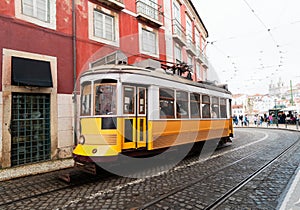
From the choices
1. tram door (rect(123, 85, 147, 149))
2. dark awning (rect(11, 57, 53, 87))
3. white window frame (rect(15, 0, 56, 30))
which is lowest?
tram door (rect(123, 85, 147, 149))

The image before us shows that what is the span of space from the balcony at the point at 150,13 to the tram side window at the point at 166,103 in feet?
25.4

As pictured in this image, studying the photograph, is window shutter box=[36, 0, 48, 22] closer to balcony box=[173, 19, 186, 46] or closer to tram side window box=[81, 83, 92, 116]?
tram side window box=[81, 83, 92, 116]

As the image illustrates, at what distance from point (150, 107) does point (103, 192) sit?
2997 millimetres

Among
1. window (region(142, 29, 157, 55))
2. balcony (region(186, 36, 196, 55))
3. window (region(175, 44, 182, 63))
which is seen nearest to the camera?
window (region(142, 29, 157, 55))

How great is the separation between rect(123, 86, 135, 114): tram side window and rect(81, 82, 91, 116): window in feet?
3.54

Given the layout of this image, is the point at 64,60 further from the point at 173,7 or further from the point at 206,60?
the point at 206,60

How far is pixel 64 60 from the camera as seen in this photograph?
9.66 m

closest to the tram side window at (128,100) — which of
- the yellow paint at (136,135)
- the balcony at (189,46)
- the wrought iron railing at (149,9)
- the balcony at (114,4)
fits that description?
the yellow paint at (136,135)

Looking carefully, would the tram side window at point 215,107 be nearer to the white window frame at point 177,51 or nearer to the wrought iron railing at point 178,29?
the white window frame at point 177,51

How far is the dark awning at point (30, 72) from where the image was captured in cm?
789

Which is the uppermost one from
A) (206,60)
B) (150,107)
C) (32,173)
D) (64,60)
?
(206,60)

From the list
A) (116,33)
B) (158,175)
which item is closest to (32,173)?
(158,175)

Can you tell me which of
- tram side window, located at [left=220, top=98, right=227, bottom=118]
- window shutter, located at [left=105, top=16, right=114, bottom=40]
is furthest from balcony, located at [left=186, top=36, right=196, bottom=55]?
window shutter, located at [left=105, top=16, right=114, bottom=40]

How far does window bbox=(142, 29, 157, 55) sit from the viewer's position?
14.3 m
